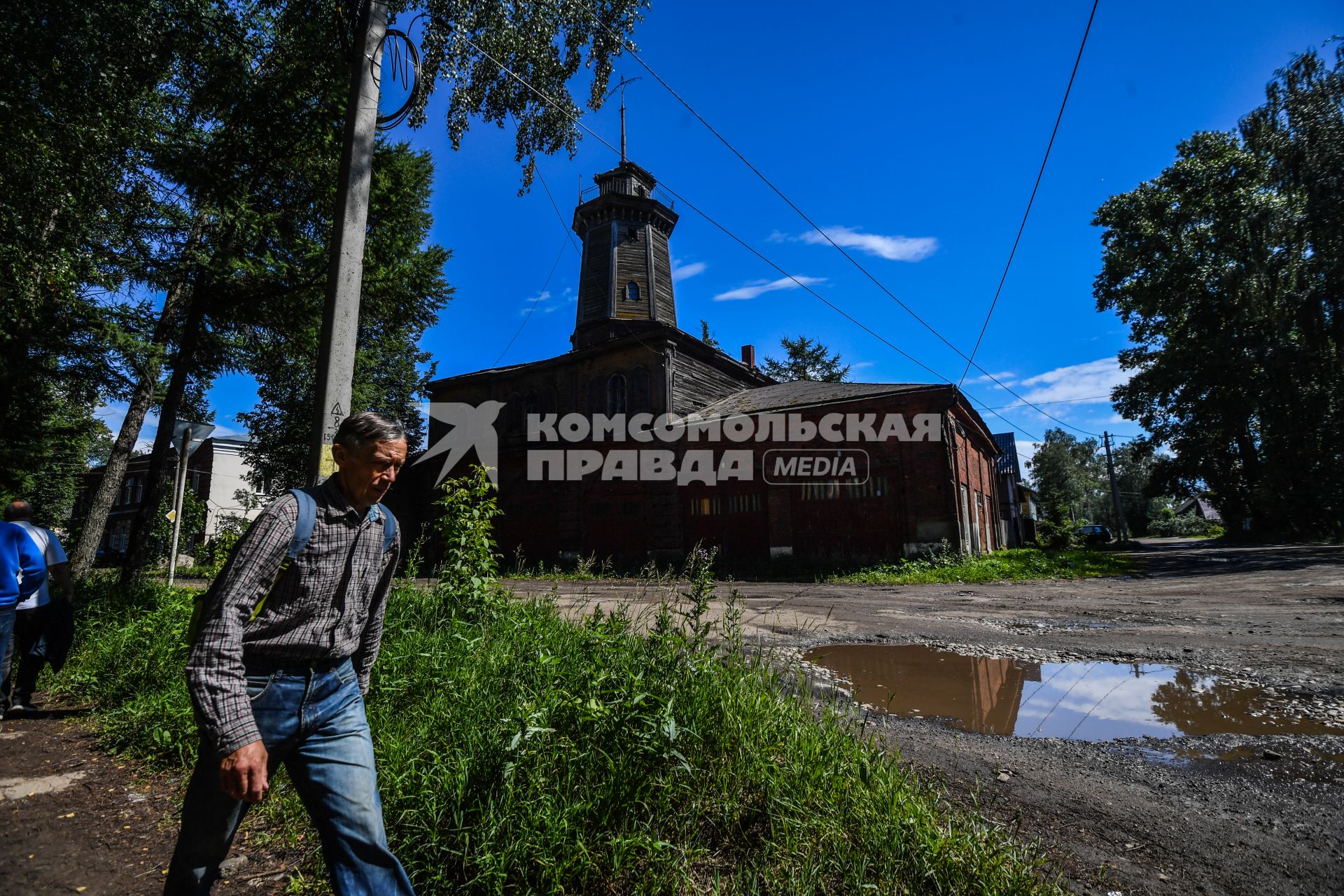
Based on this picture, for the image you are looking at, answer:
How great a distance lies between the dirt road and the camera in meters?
2.62

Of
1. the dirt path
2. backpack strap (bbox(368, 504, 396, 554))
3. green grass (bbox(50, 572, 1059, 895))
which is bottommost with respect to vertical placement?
the dirt path

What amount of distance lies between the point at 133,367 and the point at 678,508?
14.5 metres

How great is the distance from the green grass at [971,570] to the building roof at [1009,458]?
23593 mm

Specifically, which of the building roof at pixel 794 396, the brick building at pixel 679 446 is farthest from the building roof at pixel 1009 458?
the building roof at pixel 794 396

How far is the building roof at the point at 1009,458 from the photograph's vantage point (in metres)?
41.4

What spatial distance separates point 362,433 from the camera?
2072mm

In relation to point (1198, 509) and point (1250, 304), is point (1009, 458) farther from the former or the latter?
point (1198, 509)

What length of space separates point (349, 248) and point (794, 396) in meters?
17.3

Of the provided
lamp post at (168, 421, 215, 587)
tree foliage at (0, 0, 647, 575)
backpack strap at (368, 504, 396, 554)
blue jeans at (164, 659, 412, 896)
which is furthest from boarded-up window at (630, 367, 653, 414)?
blue jeans at (164, 659, 412, 896)

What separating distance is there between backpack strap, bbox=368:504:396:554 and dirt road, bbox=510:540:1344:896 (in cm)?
238

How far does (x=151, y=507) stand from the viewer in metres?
9.81

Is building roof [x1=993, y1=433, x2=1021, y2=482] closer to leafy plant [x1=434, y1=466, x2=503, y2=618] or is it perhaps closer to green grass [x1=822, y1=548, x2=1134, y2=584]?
green grass [x1=822, y1=548, x2=1134, y2=584]

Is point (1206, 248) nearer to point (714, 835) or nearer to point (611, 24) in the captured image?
point (611, 24)

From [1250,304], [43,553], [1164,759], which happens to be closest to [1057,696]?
[1164,759]
